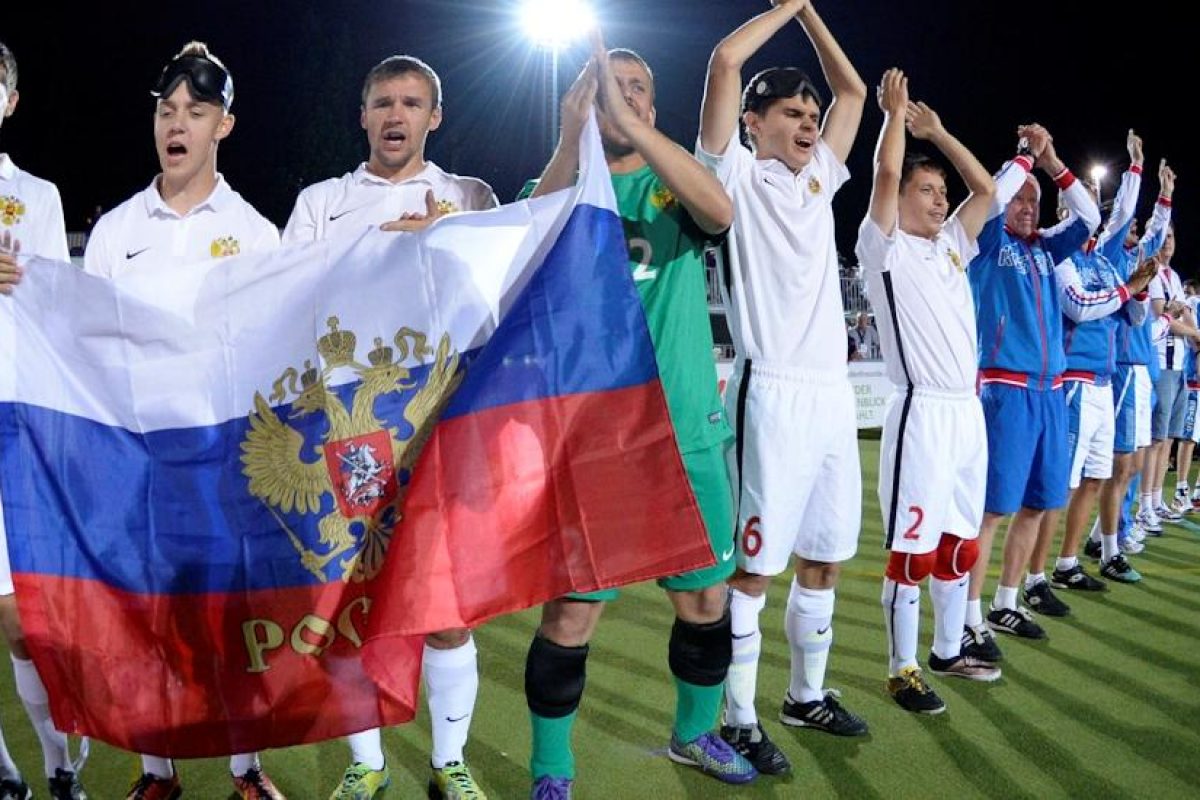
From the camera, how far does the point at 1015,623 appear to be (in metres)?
5.48

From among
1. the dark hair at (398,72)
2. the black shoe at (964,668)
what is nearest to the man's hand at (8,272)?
the dark hair at (398,72)

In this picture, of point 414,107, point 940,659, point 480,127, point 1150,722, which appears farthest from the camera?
point 480,127

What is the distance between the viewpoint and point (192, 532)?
2.84 m

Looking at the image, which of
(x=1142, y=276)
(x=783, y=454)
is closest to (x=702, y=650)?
(x=783, y=454)

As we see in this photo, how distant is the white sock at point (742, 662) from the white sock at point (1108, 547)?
438 centimetres

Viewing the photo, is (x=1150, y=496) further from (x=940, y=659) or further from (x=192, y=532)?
(x=192, y=532)

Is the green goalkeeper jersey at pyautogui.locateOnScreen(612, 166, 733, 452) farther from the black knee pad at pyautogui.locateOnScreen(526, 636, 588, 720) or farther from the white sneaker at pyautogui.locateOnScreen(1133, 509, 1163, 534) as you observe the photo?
the white sneaker at pyautogui.locateOnScreen(1133, 509, 1163, 534)

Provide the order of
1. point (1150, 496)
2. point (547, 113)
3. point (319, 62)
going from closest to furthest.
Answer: point (1150, 496)
point (547, 113)
point (319, 62)

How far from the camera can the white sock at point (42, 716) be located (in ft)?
10.7

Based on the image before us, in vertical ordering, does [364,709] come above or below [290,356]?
below

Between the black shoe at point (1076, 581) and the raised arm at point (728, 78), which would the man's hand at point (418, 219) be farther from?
the black shoe at point (1076, 581)

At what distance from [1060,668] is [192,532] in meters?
4.10

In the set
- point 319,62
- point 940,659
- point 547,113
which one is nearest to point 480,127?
point 319,62

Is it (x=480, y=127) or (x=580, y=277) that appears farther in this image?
(x=480, y=127)
